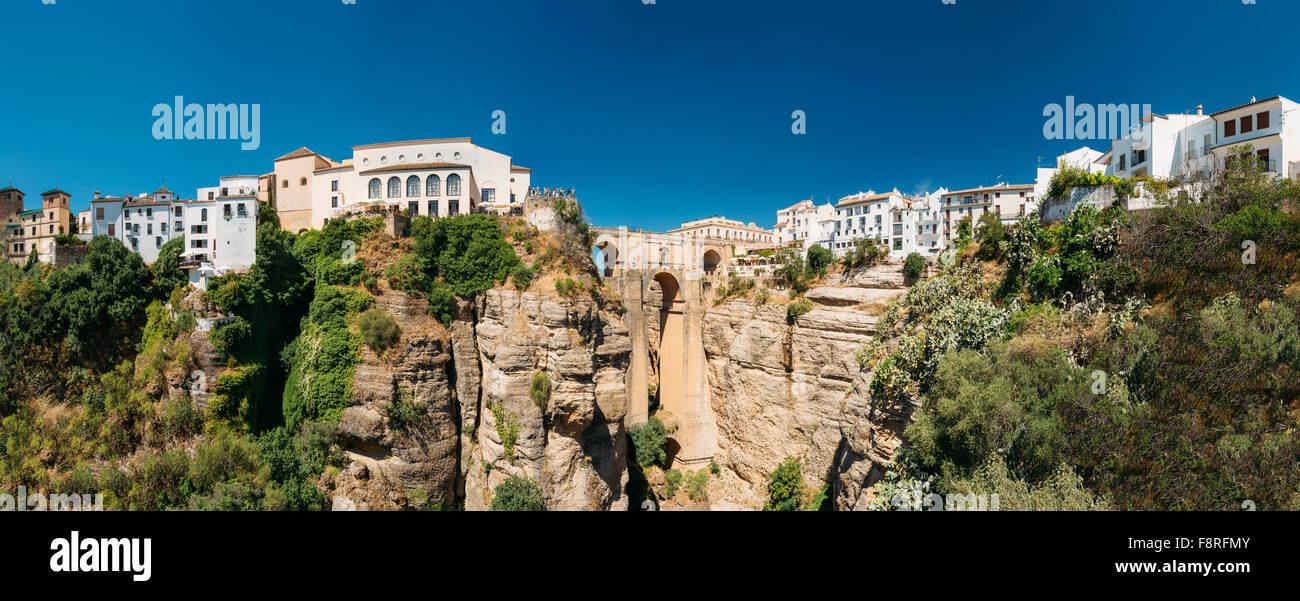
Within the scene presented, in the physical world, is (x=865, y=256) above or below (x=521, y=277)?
above

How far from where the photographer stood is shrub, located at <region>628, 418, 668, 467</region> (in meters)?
28.1

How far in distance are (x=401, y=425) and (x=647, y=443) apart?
47.2ft

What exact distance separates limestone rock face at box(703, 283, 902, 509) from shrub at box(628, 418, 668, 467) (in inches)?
167

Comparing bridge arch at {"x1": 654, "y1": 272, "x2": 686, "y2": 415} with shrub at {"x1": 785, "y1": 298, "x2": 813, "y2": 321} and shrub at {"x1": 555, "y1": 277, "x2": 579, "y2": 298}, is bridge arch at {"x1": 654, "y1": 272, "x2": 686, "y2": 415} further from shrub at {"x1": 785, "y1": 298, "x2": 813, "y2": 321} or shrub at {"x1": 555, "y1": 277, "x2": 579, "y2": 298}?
shrub at {"x1": 555, "y1": 277, "x2": 579, "y2": 298}

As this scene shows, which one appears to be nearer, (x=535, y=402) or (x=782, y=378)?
(x=535, y=402)

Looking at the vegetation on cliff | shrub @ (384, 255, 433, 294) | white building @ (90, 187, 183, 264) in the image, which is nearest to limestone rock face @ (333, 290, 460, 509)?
shrub @ (384, 255, 433, 294)

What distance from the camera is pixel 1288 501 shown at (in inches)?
290

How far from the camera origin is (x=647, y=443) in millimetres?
28203

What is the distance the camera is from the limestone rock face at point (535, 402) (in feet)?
57.8

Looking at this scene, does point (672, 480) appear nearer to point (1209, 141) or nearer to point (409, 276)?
point (409, 276)

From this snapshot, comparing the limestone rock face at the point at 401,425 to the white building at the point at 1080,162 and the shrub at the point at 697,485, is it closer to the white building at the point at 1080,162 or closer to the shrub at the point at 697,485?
the shrub at the point at 697,485

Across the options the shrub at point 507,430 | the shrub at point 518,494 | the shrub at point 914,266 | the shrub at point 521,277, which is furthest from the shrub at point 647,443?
the shrub at point 914,266

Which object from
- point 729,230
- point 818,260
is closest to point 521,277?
point 818,260
